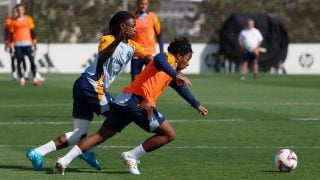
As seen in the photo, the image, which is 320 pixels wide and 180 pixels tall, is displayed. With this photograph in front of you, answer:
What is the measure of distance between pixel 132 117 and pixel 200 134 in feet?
15.3

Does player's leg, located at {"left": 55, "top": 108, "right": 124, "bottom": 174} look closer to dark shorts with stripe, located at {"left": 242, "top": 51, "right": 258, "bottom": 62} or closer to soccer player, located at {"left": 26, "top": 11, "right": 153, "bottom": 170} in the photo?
soccer player, located at {"left": 26, "top": 11, "right": 153, "bottom": 170}

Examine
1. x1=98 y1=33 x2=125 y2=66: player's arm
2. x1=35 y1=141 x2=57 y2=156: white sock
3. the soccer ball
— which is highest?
x1=98 y1=33 x2=125 y2=66: player's arm

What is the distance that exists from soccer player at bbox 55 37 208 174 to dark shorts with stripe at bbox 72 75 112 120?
43 centimetres

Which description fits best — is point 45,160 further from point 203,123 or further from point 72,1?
point 72,1

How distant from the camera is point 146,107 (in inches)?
432

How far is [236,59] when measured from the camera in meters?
40.5

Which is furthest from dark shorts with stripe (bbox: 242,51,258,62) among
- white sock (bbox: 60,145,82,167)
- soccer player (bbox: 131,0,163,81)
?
white sock (bbox: 60,145,82,167)

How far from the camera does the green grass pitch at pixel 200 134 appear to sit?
11250 mm

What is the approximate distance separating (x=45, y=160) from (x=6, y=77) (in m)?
24.0

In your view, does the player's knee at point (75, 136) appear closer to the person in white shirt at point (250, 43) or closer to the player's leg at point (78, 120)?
the player's leg at point (78, 120)

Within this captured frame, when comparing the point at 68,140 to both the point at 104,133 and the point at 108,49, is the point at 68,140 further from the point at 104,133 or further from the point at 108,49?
the point at 108,49

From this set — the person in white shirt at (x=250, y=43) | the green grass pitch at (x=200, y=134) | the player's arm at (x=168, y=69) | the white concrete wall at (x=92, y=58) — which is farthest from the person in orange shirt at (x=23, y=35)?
the player's arm at (x=168, y=69)

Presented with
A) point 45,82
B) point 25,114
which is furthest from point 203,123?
point 45,82

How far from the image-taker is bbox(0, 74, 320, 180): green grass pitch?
11.2m
